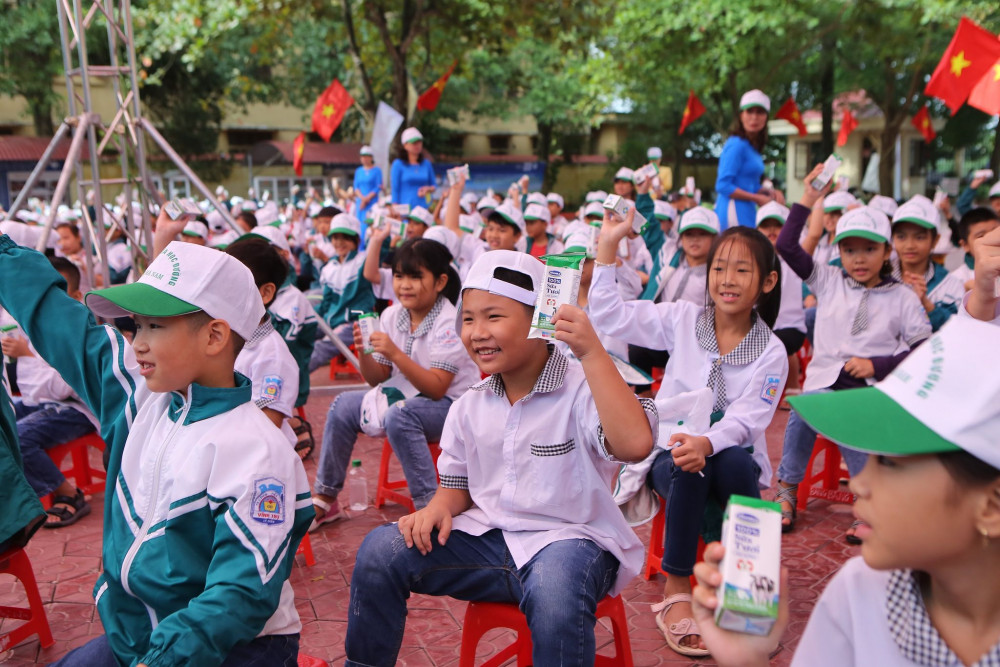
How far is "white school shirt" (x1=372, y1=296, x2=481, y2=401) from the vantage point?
13.1ft

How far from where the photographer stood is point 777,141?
117 feet

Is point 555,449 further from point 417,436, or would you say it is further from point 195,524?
point 417,436

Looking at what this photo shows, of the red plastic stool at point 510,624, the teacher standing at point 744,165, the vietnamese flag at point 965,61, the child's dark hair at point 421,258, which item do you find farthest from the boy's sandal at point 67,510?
the vietnamese flag at point 965,61

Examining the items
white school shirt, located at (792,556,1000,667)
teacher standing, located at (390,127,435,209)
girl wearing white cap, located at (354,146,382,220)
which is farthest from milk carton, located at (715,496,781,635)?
girl wearing white cap, located at (354,146,382,220)

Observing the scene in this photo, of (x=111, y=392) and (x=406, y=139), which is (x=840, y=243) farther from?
(x=406, y=139)

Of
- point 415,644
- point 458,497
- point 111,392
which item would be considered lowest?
point 415,644

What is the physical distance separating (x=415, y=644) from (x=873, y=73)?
20329 mm

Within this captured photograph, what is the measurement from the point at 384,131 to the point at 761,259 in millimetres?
9657

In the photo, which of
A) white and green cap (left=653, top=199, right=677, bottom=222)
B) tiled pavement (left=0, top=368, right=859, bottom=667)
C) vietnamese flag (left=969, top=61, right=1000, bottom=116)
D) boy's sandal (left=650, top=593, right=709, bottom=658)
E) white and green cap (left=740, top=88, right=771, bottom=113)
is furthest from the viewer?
white and green cap (left=653, top=199, right=677, bottom=222)

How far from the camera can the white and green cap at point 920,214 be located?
→ 16.3 ft

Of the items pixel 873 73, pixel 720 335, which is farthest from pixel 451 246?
pixel 873 73

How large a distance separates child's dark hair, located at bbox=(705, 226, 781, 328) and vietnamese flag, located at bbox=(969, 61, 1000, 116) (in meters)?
5.72

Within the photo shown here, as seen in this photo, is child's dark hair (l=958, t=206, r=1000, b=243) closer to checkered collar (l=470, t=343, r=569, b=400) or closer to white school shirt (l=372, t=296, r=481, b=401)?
white school shirt (l=372, t=296, r=481, b=401)

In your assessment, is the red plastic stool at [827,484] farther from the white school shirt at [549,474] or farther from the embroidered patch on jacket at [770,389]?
the white school shirt at [549,474]
